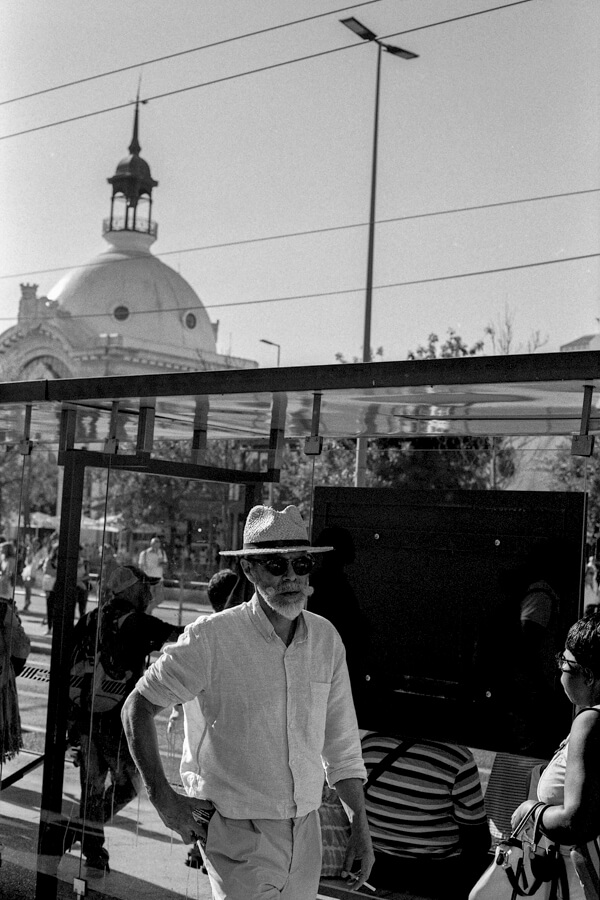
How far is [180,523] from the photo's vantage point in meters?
5.87

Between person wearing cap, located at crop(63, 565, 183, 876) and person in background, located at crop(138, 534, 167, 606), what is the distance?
8 centimetres

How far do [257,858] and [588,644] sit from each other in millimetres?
1133

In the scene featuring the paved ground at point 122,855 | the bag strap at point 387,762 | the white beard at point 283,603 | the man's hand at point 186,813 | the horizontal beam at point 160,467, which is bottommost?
the paved ground at point 122,855

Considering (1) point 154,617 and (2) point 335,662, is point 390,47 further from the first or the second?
(2) point 335,662

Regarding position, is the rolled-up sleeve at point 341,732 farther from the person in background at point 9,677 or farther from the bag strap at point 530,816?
the person in background at point 9,677

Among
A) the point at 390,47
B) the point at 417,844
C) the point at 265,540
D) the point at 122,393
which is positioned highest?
the point at 390,47

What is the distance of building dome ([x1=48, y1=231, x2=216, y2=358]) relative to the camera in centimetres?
8475

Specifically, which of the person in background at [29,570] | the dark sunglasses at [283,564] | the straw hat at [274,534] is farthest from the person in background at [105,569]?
the dark sunglasses at [283,564]

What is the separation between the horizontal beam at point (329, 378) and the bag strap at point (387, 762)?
61.4 inches

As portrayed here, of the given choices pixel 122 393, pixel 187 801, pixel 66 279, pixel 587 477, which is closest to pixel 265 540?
pixel 187 801

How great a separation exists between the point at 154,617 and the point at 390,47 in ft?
65.5

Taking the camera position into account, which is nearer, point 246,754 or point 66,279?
point 246,754

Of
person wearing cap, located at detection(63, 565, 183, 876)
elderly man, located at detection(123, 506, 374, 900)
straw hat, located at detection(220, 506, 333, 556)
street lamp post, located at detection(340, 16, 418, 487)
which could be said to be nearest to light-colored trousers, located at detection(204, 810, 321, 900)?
elderly man, located at detection(123, 506, 374, 900)

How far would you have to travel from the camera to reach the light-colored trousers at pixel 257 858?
3.40 metres
